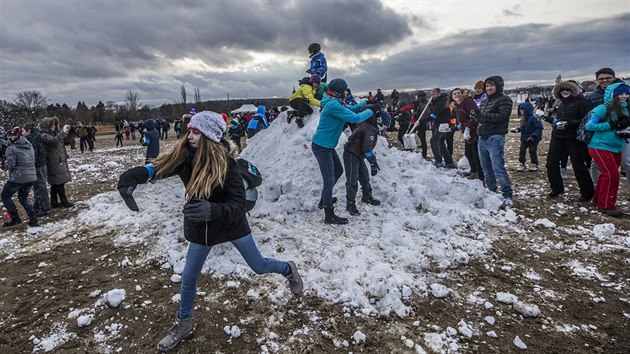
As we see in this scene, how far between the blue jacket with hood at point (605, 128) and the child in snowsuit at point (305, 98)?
16.6 ft

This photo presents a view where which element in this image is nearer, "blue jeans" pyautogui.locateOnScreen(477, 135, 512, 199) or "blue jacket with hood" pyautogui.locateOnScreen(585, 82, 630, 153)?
"blue jacket with hood" pyautogui.locateOnScreen(585, 82, 630, 153)

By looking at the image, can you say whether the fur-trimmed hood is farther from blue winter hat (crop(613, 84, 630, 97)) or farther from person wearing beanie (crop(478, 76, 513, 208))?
person wearing beanie (crop(478, 76, 513, 208))

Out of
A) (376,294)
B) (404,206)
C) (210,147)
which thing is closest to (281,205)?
(404,206)

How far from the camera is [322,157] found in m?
5.47

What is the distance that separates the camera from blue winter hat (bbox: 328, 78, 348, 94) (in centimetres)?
530

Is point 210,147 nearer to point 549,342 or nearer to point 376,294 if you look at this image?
point 376,294

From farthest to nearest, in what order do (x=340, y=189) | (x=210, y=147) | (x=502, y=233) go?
(x=340, y=189) < (x=502, y=233) < (x=210, y=147)

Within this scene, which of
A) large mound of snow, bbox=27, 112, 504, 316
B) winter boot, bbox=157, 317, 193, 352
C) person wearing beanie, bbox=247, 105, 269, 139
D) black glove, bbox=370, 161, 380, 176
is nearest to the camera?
Result: winter boot, bbox=157, 317, 193, 352

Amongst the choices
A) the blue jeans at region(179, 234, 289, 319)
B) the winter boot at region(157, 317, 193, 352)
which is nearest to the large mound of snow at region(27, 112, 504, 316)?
the blue jeans at region(179, 234, 289, 319)

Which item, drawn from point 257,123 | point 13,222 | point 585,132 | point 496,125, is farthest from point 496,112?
point 13,222

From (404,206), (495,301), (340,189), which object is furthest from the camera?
(340,189)

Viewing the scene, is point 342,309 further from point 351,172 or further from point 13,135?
point 13,135

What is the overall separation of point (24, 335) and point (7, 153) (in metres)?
4.43

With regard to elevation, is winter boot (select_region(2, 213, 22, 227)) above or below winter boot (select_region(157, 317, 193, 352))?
above
